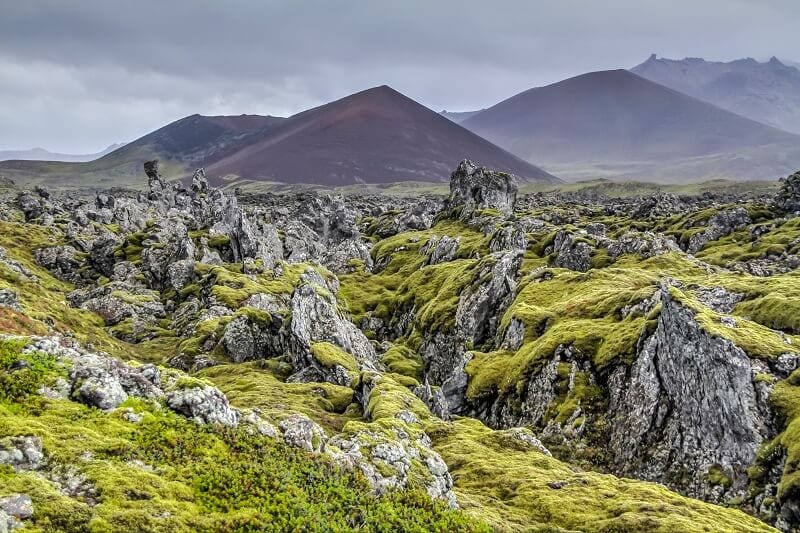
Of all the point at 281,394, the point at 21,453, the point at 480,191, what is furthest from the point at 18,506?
the point at 480,191

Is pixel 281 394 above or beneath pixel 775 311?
beneath

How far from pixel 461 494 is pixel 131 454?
634 inches

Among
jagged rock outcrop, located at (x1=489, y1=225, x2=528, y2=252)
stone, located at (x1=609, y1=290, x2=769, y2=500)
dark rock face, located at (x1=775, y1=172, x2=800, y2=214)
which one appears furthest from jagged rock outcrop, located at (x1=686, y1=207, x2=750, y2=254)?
stone, located at (x1=609, y1=290, x2=769, y2=500)

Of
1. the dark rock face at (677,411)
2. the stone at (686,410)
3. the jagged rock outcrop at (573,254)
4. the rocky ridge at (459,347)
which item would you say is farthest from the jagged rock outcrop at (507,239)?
the stone at (686,410)

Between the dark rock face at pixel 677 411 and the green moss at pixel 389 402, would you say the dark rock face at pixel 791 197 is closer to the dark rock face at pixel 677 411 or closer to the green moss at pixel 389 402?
the dark rock face at pixel 677 411

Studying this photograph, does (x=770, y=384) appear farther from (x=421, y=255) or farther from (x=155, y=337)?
(x=421, y=255)

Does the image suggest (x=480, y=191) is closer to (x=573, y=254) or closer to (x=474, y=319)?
(x=573, y=254)

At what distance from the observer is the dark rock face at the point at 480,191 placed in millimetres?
144500

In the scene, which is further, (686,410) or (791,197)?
(791,197)

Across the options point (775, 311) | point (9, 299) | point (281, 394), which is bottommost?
point (281, 394)

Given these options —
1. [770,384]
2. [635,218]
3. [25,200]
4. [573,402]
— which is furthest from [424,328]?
[25,200]

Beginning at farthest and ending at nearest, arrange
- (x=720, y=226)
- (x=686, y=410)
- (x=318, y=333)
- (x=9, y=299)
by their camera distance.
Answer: (x=720, y=226), (x=318, y=333), (x=9, y=299), (x=686, y=410)

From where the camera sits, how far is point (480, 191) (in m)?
147

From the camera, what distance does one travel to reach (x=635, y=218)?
146625 millimetres
